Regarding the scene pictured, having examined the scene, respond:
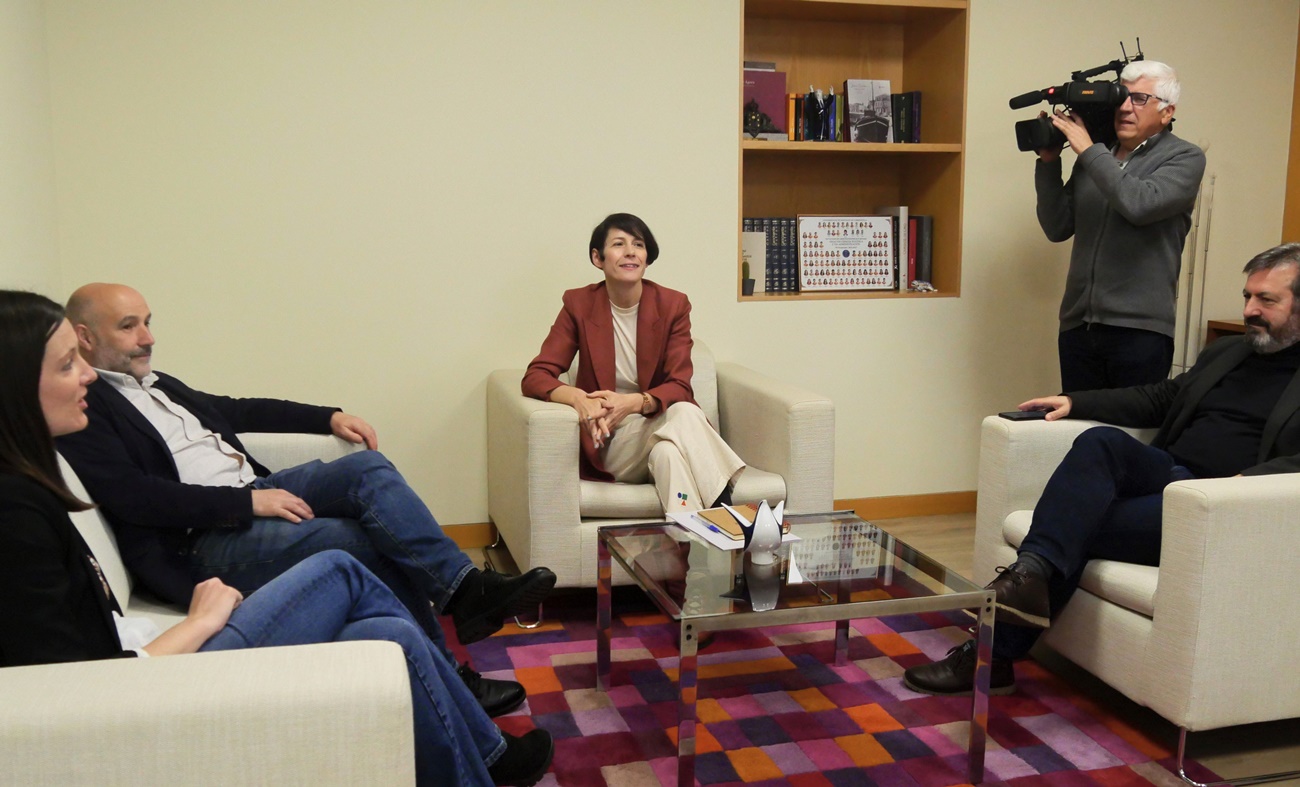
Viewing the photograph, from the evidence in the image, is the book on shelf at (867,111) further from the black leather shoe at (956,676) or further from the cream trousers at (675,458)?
the black leather shoe at (956,676)

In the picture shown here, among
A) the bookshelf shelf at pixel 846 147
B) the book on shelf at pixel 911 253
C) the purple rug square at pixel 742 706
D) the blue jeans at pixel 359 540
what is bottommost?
the purple rug square at pixel 742 706

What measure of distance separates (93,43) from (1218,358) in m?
3.44

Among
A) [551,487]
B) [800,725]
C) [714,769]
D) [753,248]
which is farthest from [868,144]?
[714,769]

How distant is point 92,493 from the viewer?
85.4 inches

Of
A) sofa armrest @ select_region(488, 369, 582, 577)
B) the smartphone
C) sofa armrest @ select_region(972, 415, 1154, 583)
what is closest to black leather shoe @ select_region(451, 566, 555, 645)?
sofa armrest @ select_region(488, 369, 582, 577)

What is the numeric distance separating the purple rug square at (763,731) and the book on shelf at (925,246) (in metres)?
2.37

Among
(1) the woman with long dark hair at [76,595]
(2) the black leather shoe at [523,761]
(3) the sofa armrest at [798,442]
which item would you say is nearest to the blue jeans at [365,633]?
(1) the woman with long dark hair at [76,595]

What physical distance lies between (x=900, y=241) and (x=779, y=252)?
1.70 feet

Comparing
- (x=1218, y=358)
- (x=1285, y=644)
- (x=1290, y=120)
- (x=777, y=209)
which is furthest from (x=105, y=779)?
(x=1290, y=120)

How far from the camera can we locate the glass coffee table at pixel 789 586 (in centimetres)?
217

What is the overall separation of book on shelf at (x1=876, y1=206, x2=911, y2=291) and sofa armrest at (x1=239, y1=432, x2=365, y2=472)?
2.40 meters

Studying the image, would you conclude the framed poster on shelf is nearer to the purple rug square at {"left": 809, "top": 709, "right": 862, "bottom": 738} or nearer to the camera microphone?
the camera microphone

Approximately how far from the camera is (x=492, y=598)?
2.49 meters

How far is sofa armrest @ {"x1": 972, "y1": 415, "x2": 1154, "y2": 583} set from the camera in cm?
297
